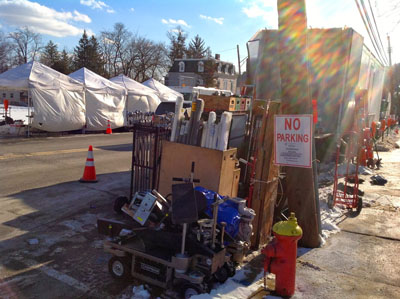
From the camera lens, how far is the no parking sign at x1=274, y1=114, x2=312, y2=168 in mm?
4770

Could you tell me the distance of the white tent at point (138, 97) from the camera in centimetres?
2197

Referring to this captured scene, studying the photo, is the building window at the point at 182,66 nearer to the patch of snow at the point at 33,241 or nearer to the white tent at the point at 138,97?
the white tent at the point at 138,97

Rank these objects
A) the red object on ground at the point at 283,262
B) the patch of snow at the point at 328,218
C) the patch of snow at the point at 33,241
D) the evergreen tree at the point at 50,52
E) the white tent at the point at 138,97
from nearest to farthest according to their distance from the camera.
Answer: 1. the red object on ground at the point at 283,262
2. the patch of snow at the point at 33,241
3. the patch of snow at the point at 328,218
4. the white tent at the point at 138,97
5. the evergreen tree at the point at 50,52

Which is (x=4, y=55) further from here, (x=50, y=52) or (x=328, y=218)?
(x=328, y=218)

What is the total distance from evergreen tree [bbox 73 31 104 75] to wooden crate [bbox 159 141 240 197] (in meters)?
57.8

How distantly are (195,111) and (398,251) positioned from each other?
3.86 metres

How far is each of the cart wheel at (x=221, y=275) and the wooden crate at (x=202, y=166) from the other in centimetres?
141

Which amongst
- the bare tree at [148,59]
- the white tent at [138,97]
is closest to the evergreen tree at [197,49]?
the bare tree at [148,59]

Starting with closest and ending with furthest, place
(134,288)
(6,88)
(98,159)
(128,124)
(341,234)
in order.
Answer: (134,288) < (341,234) < (98,159) < (6,88) < (128,124)

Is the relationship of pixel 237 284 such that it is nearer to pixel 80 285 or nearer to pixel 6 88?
pixel 80 285

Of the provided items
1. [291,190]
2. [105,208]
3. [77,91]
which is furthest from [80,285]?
[77,91]

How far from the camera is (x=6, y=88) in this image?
51.5 ft

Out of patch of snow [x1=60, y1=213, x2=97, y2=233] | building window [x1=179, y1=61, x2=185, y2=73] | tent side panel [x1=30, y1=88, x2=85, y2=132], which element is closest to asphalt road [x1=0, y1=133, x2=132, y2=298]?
patch of snow [x1=60, y1=213, x2=97, y2=233]

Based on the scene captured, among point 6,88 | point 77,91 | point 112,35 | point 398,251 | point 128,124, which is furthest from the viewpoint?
point 112,35
